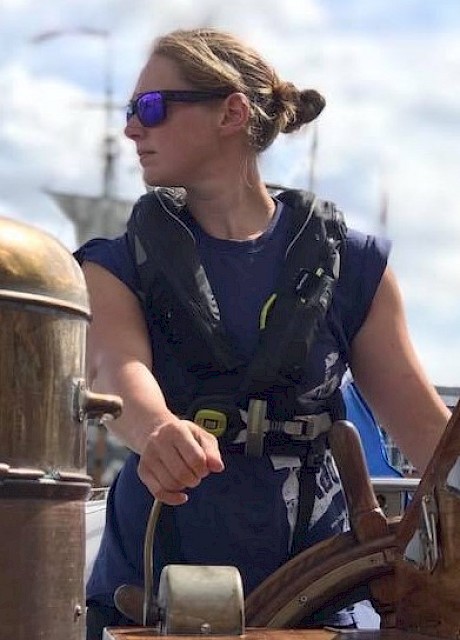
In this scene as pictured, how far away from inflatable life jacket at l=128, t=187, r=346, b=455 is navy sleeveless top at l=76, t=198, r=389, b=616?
1.3 inches

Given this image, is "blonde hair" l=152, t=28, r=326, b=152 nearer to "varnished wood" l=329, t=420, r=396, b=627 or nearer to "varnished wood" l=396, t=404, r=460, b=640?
"varnished wood" l=329, t=420, r=396, b=627

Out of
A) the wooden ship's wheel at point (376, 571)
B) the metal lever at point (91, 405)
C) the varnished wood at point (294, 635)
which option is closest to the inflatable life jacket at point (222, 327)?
the wooden ship's wheel at point (376, 571)

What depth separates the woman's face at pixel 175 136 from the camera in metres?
2.24

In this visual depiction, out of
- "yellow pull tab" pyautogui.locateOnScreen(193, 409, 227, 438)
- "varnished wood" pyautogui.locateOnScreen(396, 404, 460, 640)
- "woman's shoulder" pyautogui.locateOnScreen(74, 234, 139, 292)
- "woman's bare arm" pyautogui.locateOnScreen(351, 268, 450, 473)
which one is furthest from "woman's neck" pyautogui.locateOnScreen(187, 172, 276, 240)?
"varnished wood" pyautogui.locateOnScreen(396, 404, 460, 640)

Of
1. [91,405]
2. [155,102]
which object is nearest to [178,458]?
[91,405]

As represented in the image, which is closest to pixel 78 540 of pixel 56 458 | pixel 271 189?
pixel 56 458

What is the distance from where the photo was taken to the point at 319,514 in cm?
223

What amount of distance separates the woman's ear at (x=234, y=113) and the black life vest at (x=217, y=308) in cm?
18

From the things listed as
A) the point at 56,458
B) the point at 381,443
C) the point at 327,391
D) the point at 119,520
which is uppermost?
the point at 56,458

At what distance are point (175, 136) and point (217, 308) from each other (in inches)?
11.8

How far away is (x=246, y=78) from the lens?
2.35m

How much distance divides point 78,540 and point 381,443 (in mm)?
2447

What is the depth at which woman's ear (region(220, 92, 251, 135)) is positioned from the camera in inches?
90.4

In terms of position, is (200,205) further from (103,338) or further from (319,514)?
(319,514)
